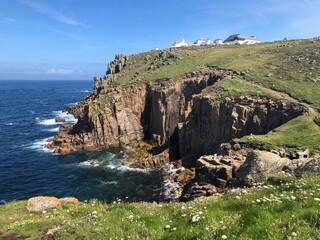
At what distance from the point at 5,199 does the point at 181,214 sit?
4892cm

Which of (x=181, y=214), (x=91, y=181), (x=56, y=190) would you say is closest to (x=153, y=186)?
(x=91, y=181)

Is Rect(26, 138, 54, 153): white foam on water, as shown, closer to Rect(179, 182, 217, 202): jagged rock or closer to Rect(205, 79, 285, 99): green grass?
Rect(205, 79, 285, 99): green grass

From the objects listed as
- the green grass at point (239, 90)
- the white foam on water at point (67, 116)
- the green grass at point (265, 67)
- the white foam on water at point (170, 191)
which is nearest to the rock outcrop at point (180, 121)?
the green grass at point (239, 90)

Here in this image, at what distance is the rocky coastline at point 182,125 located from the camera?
48.2 meters

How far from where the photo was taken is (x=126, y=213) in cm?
1446

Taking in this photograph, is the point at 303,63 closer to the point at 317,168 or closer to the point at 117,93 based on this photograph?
the point at 117,93

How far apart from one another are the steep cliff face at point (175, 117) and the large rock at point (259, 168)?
3489 centimetres

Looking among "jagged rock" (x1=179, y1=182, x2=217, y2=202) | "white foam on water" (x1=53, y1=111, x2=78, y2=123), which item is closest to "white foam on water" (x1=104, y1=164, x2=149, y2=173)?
"jagged rock" (x1=179, y1=182, x2=217, y2=202)

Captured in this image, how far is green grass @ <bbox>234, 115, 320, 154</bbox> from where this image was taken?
1736 inches

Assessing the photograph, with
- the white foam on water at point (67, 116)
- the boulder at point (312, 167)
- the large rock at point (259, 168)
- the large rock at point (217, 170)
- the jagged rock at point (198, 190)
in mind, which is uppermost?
the boulder at point (312, 167)

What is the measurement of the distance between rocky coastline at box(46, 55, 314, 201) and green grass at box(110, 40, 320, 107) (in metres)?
4.77

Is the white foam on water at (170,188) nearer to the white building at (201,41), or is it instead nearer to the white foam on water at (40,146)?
the white foam on water at (40,146)

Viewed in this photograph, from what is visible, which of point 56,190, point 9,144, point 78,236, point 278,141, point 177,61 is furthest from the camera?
point 177,61

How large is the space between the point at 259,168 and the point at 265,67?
6468cm
